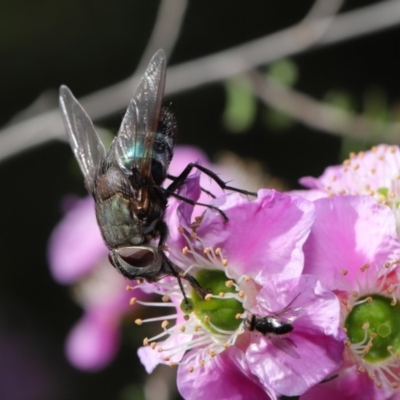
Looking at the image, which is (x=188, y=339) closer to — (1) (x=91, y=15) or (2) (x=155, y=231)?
(2) (x=155, y=231)

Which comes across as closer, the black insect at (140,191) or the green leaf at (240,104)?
the black insect at (140,191)

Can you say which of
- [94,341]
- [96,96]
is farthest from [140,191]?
[96,96]

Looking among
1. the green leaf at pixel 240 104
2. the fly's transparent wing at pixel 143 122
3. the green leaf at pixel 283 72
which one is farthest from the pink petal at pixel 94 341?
the fly's transparent wing at pixel 143 122

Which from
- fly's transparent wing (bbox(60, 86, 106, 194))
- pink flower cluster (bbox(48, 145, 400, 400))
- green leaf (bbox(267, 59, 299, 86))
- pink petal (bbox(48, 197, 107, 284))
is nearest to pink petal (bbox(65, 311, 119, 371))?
pink petal (bbox(48, 197, 107, 284))

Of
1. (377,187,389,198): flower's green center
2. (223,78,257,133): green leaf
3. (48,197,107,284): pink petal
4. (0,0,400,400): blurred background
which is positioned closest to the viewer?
(377,187,389,198): flower's green center

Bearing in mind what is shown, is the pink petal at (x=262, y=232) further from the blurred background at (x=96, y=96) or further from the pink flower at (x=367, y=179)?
the blurred background at (x=96, y=96)

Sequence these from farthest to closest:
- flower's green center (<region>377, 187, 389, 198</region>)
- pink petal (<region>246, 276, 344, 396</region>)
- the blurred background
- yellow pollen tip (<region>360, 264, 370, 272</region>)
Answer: the blurred background < flower's green center (<region>377, 187, 389, 198</region>) < yellow pollen tip (<region>360, 264, 370, 272</region>) < pink petal (<region>246, 276, 344, 396</region>)

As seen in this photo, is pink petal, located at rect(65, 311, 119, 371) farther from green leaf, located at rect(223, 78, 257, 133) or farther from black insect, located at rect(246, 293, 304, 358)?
black insect, located at rect(246, 293, 304, 358)
